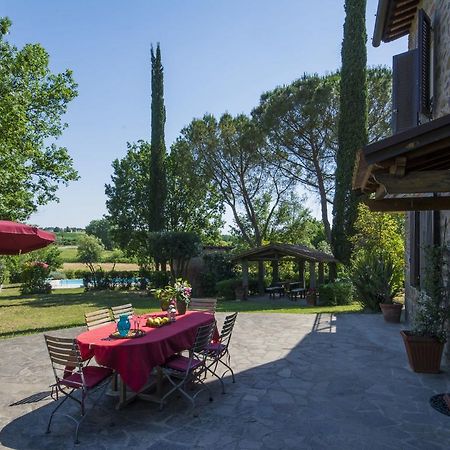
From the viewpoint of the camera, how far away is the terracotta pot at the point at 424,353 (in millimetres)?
5590

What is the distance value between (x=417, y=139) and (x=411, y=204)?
78.9 inches

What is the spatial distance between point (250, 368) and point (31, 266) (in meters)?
24.1

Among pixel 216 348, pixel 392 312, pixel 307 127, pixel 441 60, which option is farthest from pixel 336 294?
pixel 216 348

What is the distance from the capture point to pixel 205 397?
4.99 m

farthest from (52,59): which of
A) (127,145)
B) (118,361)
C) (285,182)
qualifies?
(118,361)

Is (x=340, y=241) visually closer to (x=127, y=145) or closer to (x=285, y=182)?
(x=285, y=182)

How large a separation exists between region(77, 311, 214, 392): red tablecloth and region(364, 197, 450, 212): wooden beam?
2913 millimetres

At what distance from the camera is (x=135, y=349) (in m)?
4.26

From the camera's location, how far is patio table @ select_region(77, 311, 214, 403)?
4172 mm

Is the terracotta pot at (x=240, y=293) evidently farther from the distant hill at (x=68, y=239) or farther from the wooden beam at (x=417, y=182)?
the wooden beam at (x=417, y=182)

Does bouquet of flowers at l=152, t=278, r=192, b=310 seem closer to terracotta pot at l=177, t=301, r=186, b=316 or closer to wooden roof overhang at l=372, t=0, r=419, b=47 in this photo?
terracotta pot at l=177, t=301, r=186, b=316

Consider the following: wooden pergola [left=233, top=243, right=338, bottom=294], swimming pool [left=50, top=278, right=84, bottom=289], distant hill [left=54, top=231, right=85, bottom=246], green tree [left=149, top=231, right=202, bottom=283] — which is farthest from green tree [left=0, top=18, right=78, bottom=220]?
swimming pool [left=50, top=278, right=84, bottom=289]

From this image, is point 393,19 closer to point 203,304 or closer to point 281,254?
point 203,304

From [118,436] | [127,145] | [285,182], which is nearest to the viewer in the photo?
[118,436]
